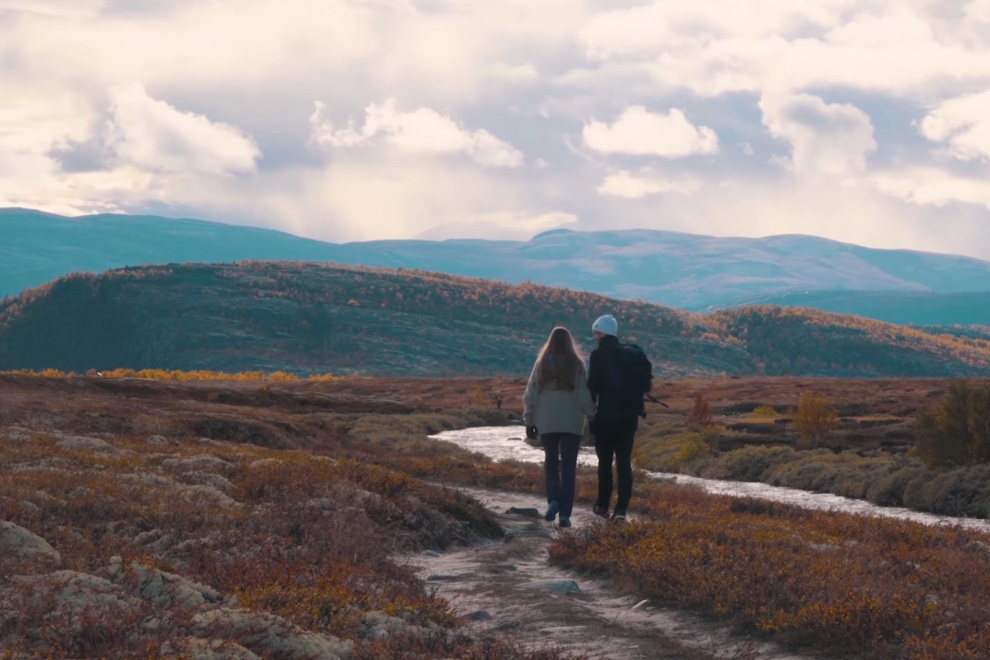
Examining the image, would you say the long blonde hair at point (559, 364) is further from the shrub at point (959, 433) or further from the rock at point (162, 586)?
the shrub at point (959, 433)

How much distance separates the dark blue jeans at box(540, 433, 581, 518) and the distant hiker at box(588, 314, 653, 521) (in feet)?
1.35

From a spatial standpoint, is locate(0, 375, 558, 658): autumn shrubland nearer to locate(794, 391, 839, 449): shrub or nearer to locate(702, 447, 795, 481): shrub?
locate(702, 447, 795, 481): shrub

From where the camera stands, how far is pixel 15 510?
11.6 meters

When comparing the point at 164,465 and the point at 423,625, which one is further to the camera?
the point at 164,465

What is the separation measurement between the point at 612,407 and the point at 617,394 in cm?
22

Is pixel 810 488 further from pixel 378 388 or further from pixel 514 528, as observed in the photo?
pixel 378 388

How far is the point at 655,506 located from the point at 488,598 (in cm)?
907

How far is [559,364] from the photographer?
16719 millimetres

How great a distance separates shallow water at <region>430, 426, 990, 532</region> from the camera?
84.9ft

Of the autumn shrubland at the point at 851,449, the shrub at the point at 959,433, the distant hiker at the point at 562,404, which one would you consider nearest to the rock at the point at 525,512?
the distant hiker at the point at 562,404


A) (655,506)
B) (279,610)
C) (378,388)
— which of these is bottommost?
(378,388)

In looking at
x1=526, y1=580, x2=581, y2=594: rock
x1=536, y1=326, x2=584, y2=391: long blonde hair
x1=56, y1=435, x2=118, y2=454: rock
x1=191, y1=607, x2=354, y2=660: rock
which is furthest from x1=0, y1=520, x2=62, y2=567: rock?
x1=56, y1=435, x2=118, y2=454: rock

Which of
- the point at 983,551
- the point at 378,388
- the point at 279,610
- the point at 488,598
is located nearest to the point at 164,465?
the point at 488,598

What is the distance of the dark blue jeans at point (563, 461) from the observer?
16719 millimetres
